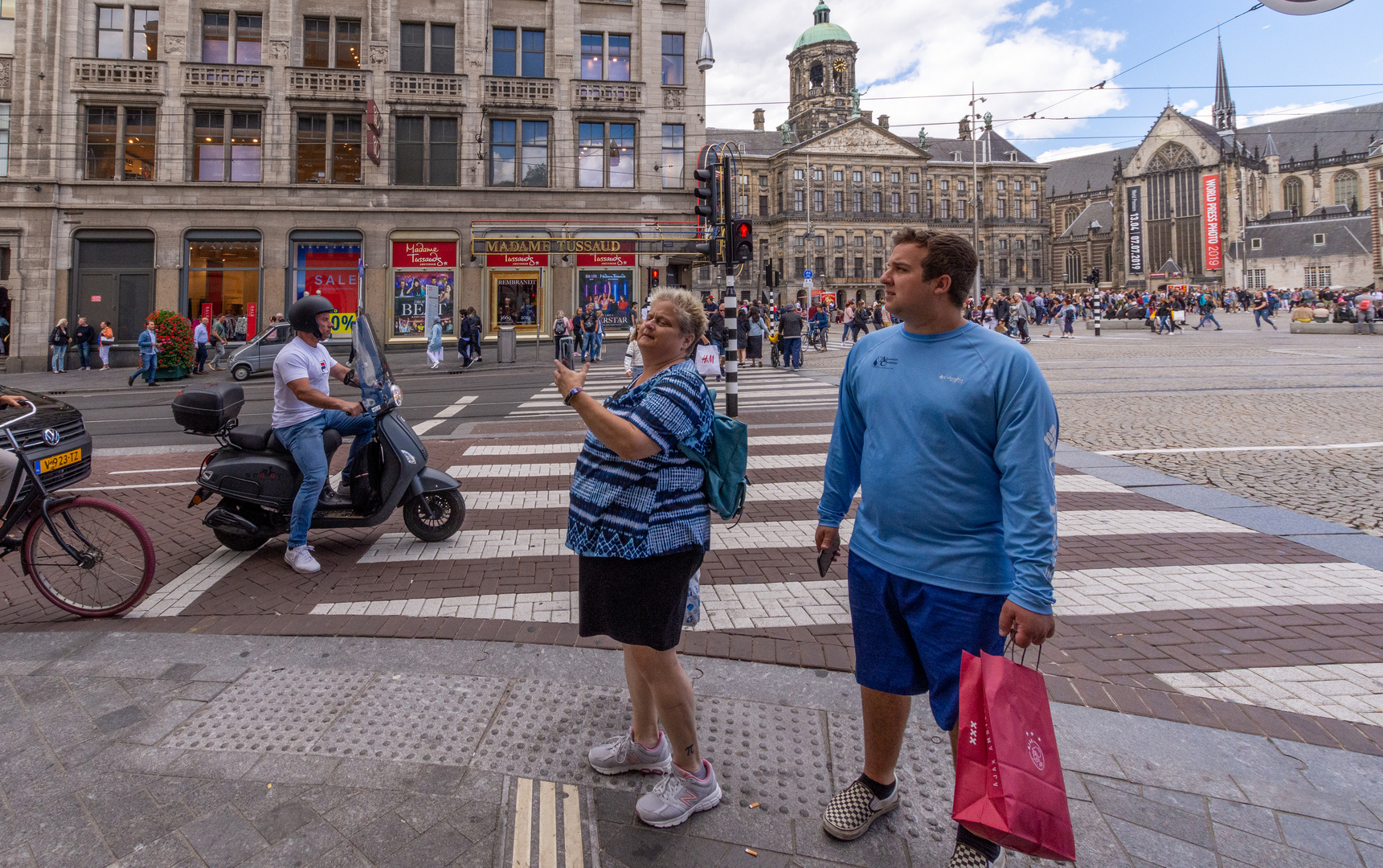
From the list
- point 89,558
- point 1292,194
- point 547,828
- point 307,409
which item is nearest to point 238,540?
point 307,409

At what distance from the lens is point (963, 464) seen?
2.28m

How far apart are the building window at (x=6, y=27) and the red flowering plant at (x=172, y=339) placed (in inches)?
560

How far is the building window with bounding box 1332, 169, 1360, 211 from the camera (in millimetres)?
92750

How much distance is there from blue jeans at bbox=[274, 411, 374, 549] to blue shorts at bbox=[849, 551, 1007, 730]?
3971mm

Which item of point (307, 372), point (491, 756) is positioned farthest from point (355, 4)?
point (491, 756)

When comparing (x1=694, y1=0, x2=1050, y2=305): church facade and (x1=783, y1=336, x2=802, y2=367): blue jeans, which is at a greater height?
(x1=694, y1=0, x2=1050, y2=305): church facade

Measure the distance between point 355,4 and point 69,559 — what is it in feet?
101

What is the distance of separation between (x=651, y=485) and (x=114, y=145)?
110 feet

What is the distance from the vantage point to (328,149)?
2931cm

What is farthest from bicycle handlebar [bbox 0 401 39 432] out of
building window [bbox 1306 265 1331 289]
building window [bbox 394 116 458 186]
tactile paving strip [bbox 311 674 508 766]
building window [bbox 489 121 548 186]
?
building window [bbox 1306 265 1331 289]

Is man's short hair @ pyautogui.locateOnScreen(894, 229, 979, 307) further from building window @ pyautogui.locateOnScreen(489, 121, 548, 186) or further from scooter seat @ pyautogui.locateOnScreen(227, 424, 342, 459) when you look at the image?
building window @ pyautogui.locateOnScreen(489, 121, 548, 186)

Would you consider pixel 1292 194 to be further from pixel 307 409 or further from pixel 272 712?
pixel 272 712

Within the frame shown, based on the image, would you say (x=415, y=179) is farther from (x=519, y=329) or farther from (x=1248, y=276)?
(x=1248, y=276)

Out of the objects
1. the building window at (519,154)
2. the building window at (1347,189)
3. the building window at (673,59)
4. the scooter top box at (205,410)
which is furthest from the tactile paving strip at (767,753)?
the building window at (1347,189)
